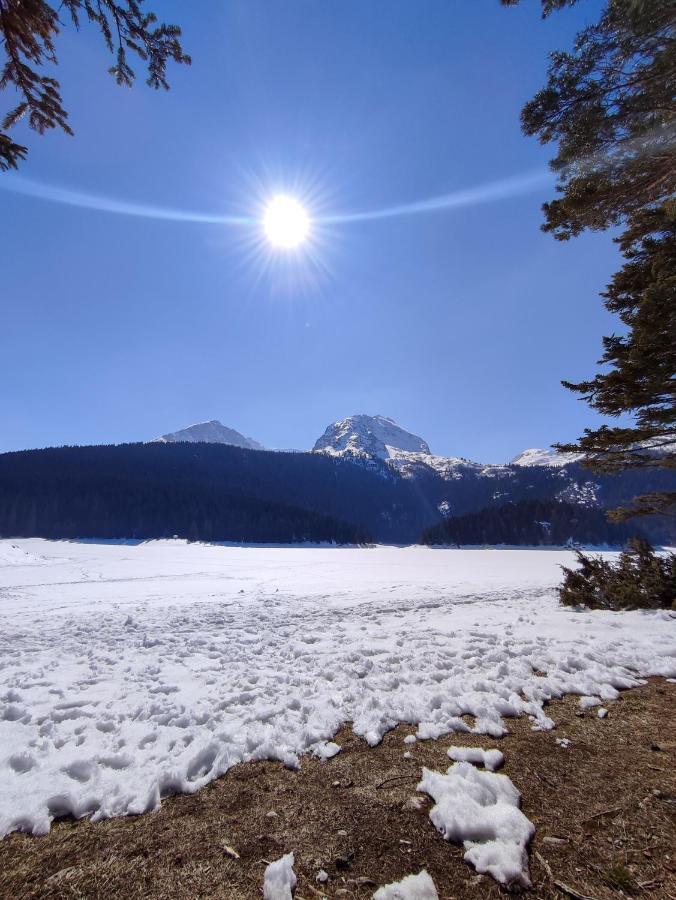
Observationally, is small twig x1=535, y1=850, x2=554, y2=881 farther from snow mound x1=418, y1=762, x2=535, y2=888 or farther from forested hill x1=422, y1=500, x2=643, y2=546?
forested hill x1=422, y1=500, x2=643, y2=546

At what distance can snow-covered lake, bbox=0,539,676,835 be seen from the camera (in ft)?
13.4

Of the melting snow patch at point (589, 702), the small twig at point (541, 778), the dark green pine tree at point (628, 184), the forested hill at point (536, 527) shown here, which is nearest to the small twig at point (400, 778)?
the small twig at point (541, 778)

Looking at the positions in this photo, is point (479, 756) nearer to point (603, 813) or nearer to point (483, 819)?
point (483, 819)

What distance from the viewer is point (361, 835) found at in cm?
317

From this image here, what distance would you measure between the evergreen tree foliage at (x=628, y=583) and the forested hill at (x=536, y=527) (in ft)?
366

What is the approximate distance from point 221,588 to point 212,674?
1645 centimetres

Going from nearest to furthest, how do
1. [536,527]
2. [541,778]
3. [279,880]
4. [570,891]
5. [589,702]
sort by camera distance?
1. [570,891]
2. [279,880]
3. [541,778]
4. [589,702]
5. [536,527]

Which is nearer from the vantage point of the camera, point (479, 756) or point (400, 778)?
point (400, 778)

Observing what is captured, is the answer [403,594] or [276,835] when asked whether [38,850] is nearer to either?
[276,835]

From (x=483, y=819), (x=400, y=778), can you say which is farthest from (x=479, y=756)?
(x=483, y=819)

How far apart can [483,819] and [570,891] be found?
759 mm

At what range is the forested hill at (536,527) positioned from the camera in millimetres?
113125

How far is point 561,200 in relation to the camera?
8.60m

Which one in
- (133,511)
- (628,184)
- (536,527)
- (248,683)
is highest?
(133,511)
